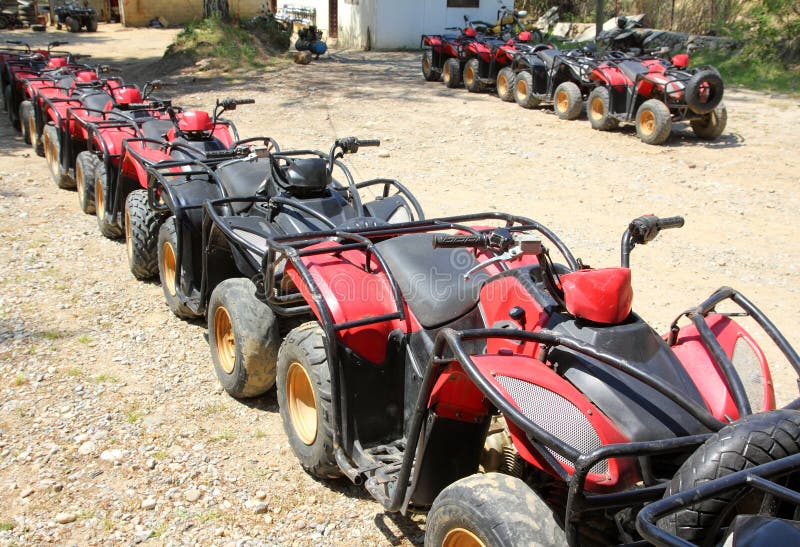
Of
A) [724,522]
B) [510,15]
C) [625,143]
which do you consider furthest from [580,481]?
[510,15]

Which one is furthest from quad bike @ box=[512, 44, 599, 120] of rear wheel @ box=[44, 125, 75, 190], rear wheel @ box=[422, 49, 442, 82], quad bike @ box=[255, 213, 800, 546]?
quad bike @ box=[255, 213, 800, 546]

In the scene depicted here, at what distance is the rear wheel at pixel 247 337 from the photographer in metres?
3.89

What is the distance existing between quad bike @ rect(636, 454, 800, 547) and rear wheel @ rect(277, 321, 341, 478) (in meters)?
1.65

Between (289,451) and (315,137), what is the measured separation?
794cm

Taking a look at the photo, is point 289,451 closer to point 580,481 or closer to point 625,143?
point 580,481

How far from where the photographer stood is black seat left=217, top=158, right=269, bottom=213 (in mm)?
4871

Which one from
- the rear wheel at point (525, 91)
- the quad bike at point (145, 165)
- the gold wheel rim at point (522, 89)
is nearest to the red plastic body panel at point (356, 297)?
the quad bike at point (145, 165)

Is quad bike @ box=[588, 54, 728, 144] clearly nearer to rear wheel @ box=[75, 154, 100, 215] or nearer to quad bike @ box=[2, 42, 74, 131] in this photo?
rear wheel @ box=[75, 154, 100, 215]

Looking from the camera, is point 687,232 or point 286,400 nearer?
point 286,400

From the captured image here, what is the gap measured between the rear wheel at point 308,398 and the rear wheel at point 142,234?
2428mm

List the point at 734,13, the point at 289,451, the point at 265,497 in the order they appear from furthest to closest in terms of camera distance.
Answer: the point at 734,13
the point at 289,451
the point at 265,497

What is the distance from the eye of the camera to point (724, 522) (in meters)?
1.81

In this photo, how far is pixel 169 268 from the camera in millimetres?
5238

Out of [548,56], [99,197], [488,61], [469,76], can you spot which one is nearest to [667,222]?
[99,197]
